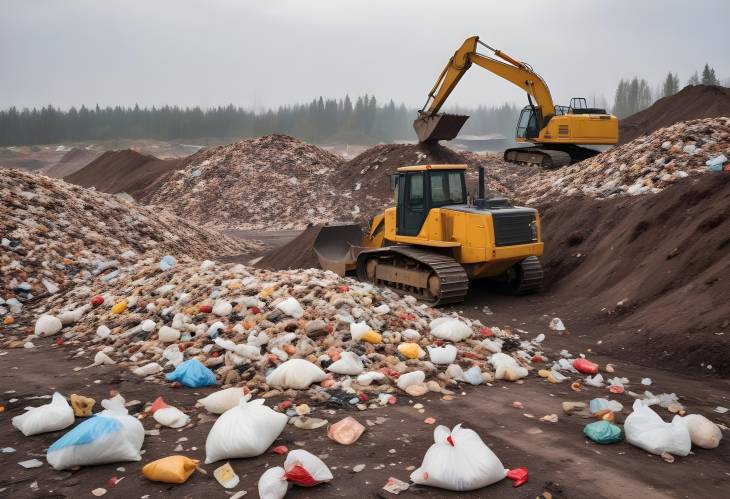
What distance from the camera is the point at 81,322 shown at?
767cm

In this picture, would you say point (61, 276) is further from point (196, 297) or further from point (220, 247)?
point (220, 247)

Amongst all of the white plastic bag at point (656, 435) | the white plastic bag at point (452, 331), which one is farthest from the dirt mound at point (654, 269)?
the white plastic bag at point (656, 435)

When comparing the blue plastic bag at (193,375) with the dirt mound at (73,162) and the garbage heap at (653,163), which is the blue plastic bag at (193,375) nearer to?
the garbage heap at (653,163)

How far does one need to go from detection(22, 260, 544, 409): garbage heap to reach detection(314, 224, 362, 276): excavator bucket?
12.5 feet

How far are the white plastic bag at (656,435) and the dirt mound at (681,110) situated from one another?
21564 millimetres

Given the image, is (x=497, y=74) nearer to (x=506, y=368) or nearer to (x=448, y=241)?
(x=448, y=241)

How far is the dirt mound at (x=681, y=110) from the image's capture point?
74.7ft

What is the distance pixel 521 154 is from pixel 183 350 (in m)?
17.1

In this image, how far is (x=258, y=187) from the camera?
1015 inches

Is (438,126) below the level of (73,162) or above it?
below

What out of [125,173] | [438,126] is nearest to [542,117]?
[438,126]

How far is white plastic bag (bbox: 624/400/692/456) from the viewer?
3.91 m

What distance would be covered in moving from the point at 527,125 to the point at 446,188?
1063 cm

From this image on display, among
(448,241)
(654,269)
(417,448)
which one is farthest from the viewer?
(448,241)
